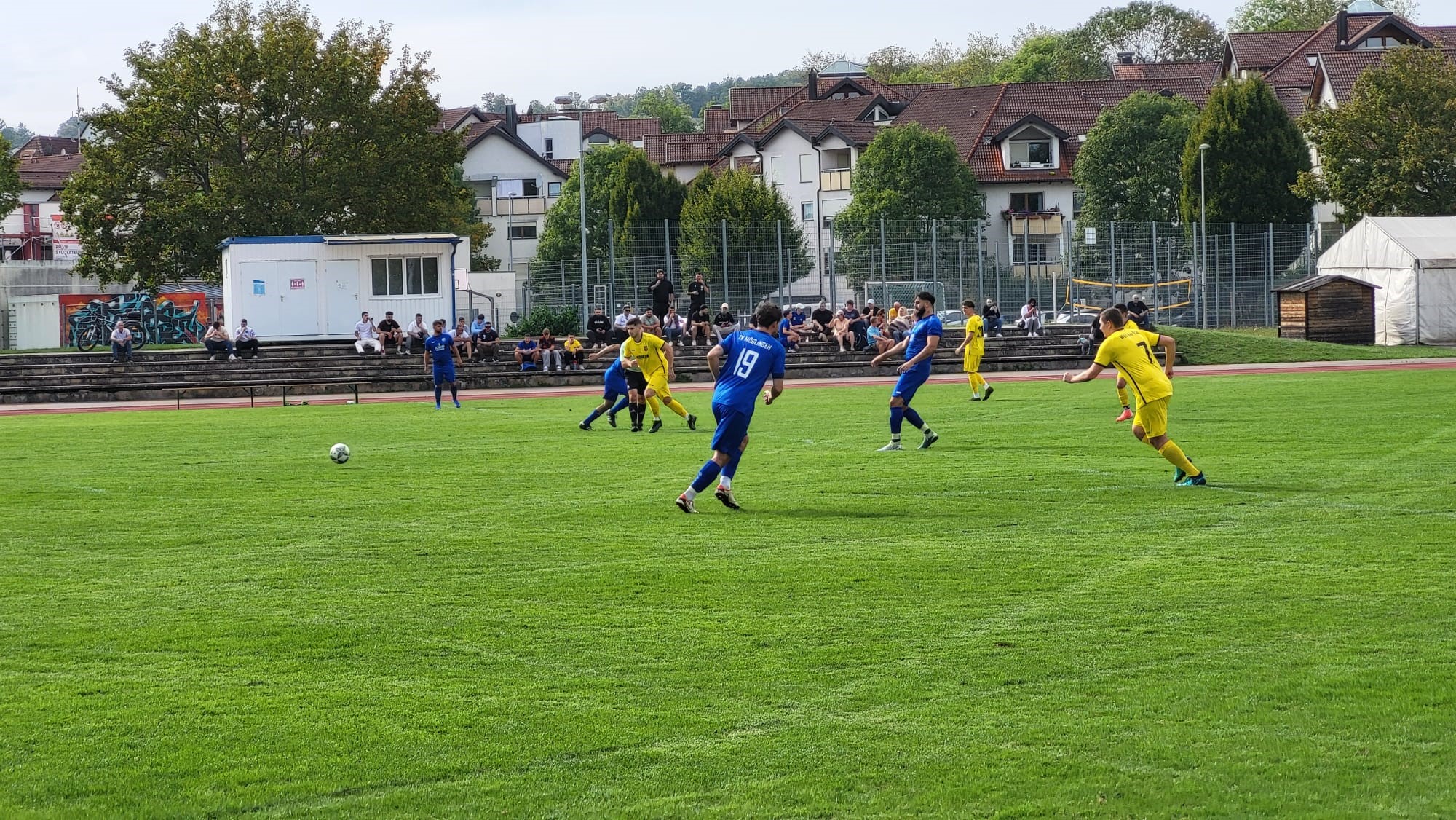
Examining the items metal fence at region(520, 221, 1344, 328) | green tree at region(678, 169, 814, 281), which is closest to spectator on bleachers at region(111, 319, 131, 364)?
metal fence at region(520, 221, 1344, 328)

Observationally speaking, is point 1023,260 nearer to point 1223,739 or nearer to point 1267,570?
point 1267,570

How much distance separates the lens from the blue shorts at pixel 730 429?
13.0 metres

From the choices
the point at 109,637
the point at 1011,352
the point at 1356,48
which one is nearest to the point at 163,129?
the point at 1011,352

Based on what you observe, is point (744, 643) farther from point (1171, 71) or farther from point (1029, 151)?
point (1171, 71)

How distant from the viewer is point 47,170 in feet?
352

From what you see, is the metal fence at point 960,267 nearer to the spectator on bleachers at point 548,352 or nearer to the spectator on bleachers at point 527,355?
the spectator on bleachers at point 548,352

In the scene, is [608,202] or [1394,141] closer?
[1394,141]

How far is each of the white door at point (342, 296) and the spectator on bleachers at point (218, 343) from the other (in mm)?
3848

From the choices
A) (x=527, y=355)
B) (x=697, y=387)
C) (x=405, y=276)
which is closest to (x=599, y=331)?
(x=527, y=355)

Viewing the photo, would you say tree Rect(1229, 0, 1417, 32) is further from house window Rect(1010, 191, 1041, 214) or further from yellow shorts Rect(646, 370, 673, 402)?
yellow shorts Rect(646, 370, 673, 402)

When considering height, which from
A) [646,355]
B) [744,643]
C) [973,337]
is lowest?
Answer: [744,643]

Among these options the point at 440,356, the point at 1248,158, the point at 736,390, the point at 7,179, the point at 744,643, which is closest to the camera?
the point at 744,643

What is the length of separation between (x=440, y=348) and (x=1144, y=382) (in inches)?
644

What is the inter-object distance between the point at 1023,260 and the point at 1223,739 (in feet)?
151
